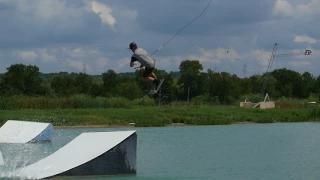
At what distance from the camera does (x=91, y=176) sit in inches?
838

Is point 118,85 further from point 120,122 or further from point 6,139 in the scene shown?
point 6,139

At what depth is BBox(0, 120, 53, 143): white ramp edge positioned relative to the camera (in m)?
34.3

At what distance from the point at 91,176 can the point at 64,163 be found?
1.27m

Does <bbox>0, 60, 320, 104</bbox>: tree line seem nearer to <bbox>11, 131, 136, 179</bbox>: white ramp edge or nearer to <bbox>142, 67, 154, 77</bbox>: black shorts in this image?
<bbox>11, 131, 136, 179</bbox>: white ramp edge

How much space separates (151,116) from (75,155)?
35635 millimetres

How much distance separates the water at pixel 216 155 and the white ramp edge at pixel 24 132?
70 cm

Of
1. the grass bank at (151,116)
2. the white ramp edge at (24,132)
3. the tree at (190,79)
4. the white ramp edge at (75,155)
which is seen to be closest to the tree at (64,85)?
the tree at (190,79)

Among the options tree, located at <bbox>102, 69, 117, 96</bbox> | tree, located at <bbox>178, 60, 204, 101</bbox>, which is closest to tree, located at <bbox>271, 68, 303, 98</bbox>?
tree, located at <bbox>178, 60, 204, 101</bbox>

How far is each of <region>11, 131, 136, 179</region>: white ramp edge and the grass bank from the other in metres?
26.4

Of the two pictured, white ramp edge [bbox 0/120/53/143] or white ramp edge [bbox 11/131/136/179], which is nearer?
white ramp edge [bbox 11/131/136/179]

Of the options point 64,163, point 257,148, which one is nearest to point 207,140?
point 257,148

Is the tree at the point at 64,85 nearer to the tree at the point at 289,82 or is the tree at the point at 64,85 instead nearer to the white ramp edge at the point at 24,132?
the tree at the point at 289,82

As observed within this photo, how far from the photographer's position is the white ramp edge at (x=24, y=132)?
34312 millimetres

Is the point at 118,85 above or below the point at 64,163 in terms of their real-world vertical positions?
above
